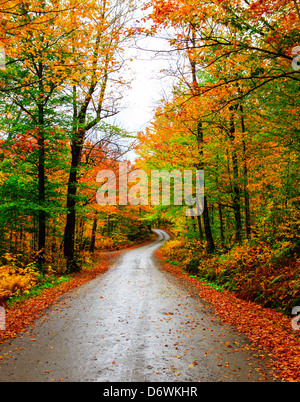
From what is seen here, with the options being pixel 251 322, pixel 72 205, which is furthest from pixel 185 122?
pixel 251 322

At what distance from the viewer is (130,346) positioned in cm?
460

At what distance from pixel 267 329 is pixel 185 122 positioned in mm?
9116

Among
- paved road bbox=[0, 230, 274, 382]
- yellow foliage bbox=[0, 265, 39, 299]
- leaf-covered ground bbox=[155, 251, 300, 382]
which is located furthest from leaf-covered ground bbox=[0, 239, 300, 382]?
yellow foliage bbox=[0, 265, 39, 299]

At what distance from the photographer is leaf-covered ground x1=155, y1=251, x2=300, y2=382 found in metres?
4.03

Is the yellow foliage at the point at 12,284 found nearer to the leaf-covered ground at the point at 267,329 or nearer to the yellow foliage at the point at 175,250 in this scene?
the leaf-covered ground at the point at 267,329

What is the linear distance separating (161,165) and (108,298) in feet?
27.4

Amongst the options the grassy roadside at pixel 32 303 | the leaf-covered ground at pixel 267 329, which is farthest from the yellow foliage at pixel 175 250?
the leaf-covered ground at pixel 267 329

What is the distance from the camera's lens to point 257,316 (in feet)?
20.8

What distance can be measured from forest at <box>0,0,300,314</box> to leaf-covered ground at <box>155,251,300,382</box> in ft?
1.67

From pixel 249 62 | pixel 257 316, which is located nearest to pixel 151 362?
pixel 257 316

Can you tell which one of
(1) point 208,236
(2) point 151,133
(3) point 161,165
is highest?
(2) point 151,133

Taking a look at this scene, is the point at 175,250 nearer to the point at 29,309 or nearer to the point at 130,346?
the point at 29,309

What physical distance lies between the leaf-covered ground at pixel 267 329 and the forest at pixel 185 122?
509mm
